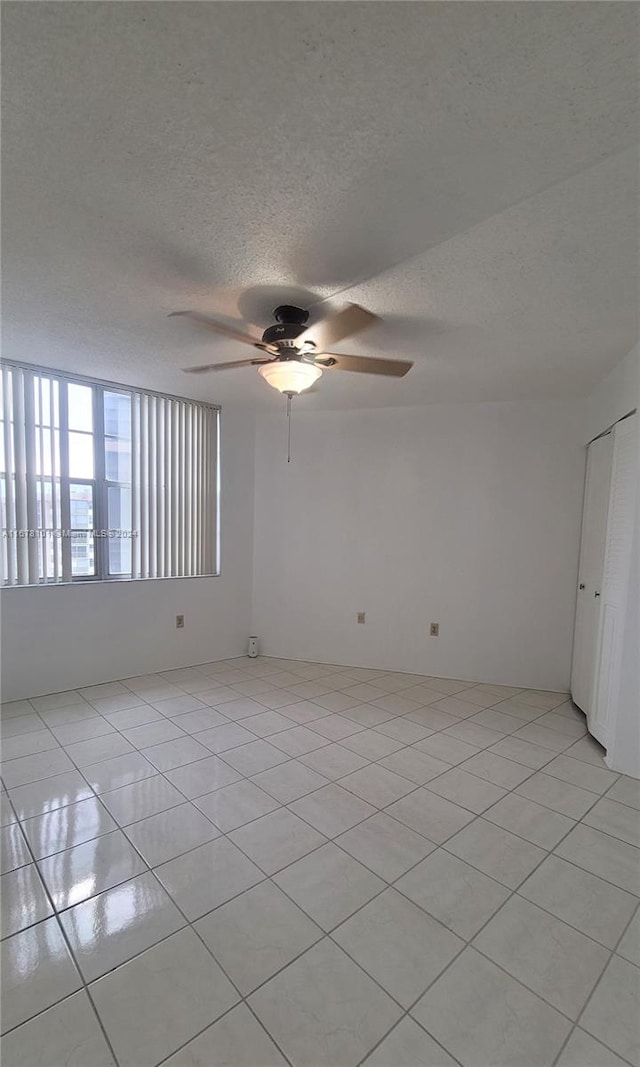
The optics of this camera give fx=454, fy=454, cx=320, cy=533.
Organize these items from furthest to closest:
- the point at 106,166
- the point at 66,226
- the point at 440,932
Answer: the point at 66,226, the point at 440,932, the point at 106,166

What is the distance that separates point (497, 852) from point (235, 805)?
46.4 inches

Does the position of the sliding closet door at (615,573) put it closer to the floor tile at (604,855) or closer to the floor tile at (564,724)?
the floor tile at (564,724)

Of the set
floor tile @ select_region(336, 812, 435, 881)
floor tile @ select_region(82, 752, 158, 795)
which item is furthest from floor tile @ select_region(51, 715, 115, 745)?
floor tile @ select_region(336, 812, 435, 881)

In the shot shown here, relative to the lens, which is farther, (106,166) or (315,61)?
(106,166)

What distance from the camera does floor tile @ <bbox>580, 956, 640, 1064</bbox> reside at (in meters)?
1.22

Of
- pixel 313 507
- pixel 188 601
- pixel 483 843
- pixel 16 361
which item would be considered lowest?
pixel 483 843

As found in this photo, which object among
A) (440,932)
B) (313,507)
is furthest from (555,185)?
(313,507)

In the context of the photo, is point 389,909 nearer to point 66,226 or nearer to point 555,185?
point 555,185

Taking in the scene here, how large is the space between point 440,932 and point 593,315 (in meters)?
2.68

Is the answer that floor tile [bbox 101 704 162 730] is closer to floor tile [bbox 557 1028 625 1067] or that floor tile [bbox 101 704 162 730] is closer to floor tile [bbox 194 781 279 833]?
floor tile [bbox 194 781 279 833]

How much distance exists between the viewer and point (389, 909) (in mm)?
1610

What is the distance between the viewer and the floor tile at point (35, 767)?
2348mm

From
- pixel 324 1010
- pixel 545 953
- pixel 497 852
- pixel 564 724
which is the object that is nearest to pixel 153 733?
pixel 324 1010

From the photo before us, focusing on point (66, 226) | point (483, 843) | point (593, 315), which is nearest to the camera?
point (66, 226)
